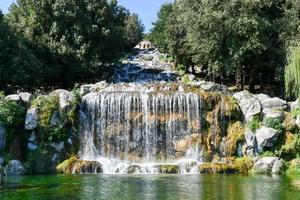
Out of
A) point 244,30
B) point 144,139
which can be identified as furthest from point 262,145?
point 244,30

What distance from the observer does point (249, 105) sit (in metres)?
35.8

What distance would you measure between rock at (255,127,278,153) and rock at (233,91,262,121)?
176cm

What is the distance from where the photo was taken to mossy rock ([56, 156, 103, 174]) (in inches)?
1281

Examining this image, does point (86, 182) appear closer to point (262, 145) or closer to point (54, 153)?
point (54, 153)

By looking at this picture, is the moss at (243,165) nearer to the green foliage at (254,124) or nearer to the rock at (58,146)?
the green foliage at (254,124)

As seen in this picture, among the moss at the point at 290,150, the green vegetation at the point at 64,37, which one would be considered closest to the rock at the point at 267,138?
the moss at the point at 290,150

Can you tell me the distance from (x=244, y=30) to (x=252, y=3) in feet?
8.71

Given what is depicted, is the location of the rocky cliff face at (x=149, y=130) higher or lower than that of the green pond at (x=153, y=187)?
higher

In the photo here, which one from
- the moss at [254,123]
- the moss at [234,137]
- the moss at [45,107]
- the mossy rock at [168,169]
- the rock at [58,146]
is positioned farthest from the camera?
the moss at [45,107]

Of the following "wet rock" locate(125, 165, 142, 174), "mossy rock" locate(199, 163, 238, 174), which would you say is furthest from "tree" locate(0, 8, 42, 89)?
"mossy rock" locate(199, 163, 238, 174)

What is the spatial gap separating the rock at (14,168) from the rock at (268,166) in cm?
1268

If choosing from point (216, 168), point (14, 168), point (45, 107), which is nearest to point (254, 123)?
point (216, 168)

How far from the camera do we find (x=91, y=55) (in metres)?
50.6

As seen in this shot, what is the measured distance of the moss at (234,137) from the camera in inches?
1373
